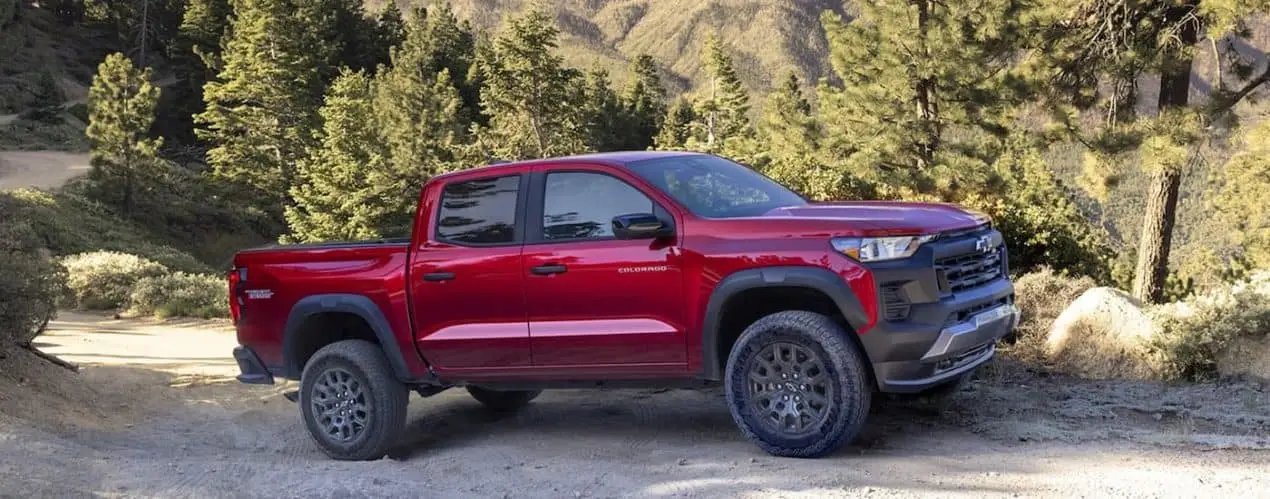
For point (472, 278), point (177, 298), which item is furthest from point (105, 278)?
point (472, 278)

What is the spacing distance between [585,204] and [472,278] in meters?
0.88

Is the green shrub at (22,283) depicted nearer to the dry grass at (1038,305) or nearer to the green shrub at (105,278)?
the dry grass at (1038,305)

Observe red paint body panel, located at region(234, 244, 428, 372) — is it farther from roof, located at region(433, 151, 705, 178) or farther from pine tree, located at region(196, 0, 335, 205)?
pine tree, located at region(196, 0, 335, 205)

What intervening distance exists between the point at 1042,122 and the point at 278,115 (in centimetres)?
4644

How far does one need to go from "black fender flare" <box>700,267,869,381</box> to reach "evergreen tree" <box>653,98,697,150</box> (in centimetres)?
5424

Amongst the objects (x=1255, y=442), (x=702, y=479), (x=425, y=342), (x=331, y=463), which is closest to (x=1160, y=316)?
(x=1255, y=442)

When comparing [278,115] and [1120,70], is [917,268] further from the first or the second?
[278,115]

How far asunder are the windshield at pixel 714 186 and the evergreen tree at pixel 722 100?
57.2 m

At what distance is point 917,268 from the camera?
17.8 ft

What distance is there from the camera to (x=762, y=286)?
224 inches

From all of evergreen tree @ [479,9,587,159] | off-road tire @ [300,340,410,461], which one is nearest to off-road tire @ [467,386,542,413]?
off-road tire @ [300,340,410,461]

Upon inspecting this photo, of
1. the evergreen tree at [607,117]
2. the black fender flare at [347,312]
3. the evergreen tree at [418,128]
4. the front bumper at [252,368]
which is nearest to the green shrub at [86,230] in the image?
the evergreen tree at [418,128]

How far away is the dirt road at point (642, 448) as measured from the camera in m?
5.41

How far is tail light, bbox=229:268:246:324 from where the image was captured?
24.7ft
